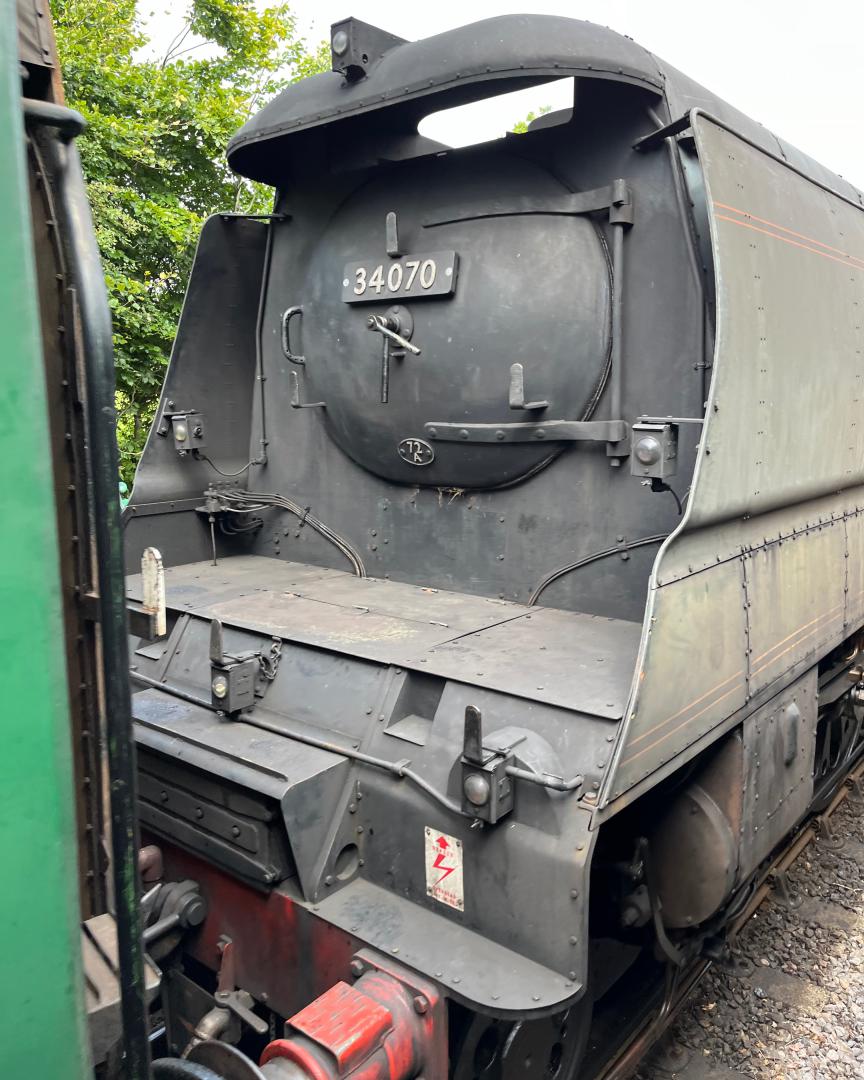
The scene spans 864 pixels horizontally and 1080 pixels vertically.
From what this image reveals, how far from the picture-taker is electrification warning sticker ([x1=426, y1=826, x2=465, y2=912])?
2.24 metres

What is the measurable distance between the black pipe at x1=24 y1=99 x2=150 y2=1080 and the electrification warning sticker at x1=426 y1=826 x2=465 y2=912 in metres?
1.11

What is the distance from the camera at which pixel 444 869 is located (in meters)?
2.27

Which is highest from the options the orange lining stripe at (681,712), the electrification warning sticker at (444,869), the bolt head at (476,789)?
the orange lining stripe at (681,712)

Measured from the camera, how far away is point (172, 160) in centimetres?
1077

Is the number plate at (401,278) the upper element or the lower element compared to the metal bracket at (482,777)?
upper

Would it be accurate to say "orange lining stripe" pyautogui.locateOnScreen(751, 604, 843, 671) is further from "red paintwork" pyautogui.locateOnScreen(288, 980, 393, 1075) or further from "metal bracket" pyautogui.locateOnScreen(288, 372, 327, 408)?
"metal bracket" pyautogui.locateOnScreen(288, 372, 327, 408)

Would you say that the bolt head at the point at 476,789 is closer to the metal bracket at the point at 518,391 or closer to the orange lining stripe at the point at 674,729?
the orange lining stripe at the point at 674,729

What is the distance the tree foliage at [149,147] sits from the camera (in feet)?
31.6

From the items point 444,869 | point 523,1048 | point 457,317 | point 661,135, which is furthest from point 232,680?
point 661,135

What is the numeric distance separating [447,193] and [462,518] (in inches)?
49.7

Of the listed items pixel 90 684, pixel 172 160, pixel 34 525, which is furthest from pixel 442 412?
pixel 172 160

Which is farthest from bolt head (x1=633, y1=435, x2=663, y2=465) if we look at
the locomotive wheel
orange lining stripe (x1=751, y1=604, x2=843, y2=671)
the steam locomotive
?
the locomotive wheel

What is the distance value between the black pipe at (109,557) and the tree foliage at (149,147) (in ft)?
28.3

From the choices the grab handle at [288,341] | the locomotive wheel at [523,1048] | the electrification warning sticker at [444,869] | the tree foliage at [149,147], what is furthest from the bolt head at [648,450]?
the tree foliage at [149,147]
